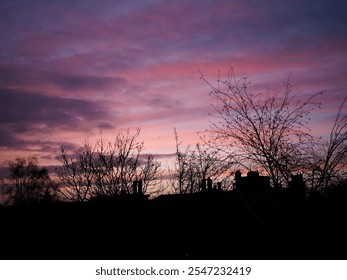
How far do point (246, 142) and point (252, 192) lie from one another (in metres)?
11.3

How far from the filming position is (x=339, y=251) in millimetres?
8531

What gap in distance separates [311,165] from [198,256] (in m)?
9.36

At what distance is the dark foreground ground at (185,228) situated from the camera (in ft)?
29.7

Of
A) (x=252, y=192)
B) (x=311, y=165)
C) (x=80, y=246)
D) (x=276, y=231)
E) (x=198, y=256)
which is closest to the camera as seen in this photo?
(x=311, y=165)

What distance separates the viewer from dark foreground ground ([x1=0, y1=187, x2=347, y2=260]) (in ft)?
Answer: 29.7

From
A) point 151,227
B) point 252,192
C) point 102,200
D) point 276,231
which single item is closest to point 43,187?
point 102,200

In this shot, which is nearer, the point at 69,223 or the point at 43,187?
the point at 69,223

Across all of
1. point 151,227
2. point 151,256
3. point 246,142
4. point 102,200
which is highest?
point 246,142

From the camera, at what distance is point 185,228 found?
18469 mm

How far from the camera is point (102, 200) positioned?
77.3 feet

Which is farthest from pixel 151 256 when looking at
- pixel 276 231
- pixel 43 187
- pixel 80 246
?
pixel 43 187

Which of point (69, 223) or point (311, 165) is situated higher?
point (311, 165)
